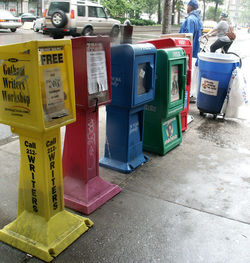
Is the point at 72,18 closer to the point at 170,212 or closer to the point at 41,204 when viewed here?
the point at 170,212

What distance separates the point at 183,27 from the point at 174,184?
4.46 m

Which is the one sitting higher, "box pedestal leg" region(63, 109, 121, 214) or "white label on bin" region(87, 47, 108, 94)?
"white label on bin" region(87, 47, 108, 94)

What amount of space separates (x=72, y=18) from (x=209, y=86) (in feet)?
40.2

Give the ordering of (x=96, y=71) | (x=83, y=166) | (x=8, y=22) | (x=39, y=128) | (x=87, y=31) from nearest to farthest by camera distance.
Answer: (x=39, y=128)
(x=96, y=71)
(x=83, y=166)
(x=87, y=31)
(x=8, y=22)

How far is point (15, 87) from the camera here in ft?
7.40

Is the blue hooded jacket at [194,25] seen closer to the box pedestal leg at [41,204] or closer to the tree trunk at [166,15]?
the tree trunk at [166,15]

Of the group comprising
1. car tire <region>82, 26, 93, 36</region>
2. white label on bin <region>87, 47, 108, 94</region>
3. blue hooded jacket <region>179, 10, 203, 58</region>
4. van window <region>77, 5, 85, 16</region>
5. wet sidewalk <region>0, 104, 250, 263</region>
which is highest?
van window <region>77, 5, 85, 16</region>

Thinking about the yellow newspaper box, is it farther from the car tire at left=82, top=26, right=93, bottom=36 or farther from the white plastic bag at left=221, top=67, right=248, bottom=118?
the car tire at left=82, top=26, right=93, bottom=36

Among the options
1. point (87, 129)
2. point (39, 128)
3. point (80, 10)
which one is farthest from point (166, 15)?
point (80, 10)

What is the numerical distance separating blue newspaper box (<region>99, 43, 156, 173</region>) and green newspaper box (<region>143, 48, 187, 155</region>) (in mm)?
334

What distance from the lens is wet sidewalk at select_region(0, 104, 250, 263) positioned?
253 cm

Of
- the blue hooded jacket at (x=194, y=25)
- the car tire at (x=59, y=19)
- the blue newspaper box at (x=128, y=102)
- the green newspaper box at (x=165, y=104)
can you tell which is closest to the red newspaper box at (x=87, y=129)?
the blue newspaper box at (x=128, y=102)

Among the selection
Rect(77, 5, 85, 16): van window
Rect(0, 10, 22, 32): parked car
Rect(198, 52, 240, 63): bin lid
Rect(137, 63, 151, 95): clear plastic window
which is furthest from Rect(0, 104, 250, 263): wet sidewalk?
Rect(0, 10, 22, 32): parked car

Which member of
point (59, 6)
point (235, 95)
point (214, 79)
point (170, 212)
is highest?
point (59, 6)
